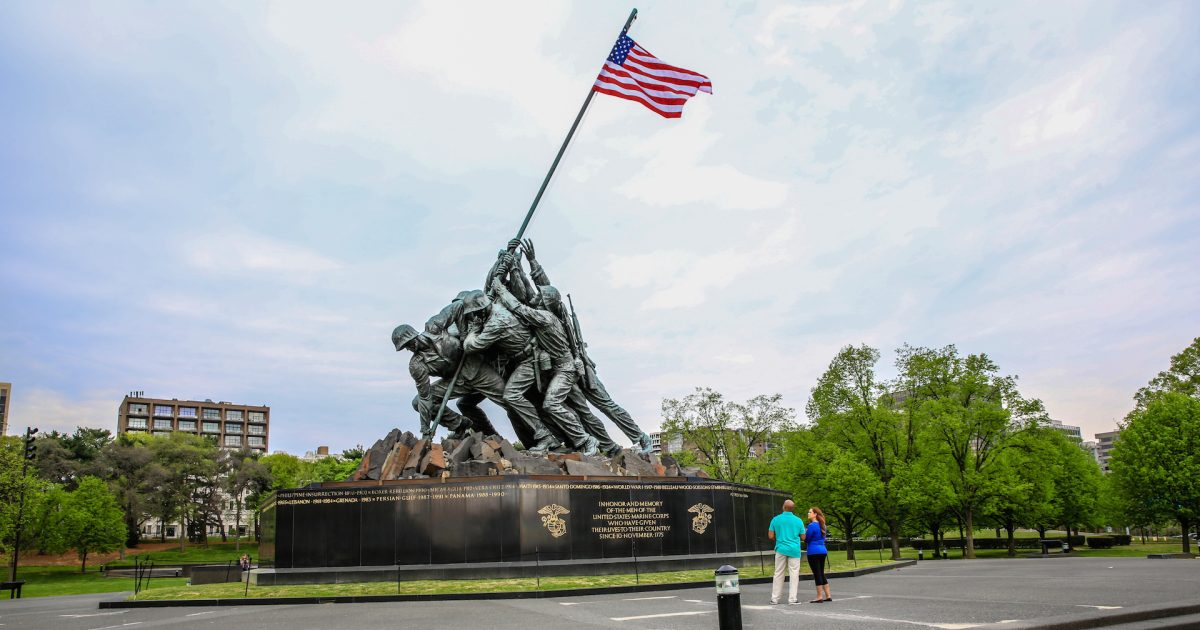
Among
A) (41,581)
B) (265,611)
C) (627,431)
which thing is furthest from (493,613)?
(41,581)

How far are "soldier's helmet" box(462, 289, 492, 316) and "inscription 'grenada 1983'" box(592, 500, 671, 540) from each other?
680cm

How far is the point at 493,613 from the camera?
1168cm

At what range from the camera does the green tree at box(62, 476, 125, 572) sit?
50.7m

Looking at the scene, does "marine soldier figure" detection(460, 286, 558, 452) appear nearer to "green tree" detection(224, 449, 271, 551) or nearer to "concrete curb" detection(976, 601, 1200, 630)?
"concrete curb" detection(976, 601, 1200, 630)

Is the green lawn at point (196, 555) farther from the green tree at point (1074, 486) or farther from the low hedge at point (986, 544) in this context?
the green tree at point (1074, 486)

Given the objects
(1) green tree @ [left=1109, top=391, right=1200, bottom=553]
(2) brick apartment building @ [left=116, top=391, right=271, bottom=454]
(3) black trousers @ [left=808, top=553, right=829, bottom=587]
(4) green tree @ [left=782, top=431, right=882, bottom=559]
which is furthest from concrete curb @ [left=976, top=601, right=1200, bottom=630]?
(2) brick apartment building @ [left=116, top=391, right=271, bottom=454]

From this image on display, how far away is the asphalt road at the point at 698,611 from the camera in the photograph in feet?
31.8

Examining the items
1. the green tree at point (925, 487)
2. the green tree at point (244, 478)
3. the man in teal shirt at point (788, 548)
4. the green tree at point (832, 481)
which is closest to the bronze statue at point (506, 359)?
the man in teal shirt at point (788, 548)

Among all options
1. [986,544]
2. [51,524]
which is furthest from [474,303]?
[986,544]

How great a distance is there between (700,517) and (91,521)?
48.4m

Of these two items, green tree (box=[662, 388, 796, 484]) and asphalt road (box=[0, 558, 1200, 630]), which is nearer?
asphalt road (box=[0, 558, 1200, 630])

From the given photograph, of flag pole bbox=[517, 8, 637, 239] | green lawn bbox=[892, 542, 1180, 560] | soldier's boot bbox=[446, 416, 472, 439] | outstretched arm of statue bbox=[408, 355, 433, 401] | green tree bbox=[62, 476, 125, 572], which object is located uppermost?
flag pole bbox=[517, 8, 637, 239]

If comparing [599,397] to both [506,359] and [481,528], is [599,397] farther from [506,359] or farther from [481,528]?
[481,528]

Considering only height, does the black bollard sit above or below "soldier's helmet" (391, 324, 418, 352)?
below
